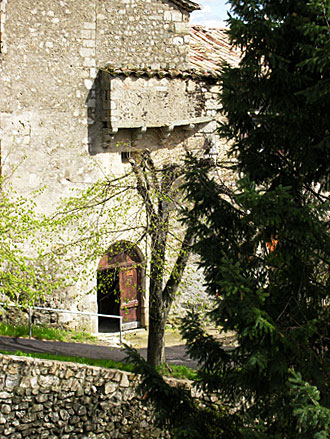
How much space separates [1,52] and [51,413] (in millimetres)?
7015

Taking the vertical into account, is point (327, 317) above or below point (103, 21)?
below

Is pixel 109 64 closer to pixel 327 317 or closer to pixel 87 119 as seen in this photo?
pixel 87 119

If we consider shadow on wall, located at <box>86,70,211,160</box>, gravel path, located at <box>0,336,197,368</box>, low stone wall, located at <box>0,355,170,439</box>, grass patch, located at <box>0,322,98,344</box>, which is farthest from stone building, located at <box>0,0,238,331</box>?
low stone wall, located at <box>0,355,170,439</box>

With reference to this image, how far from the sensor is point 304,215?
6297mm

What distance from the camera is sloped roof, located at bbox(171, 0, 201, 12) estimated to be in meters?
14.9

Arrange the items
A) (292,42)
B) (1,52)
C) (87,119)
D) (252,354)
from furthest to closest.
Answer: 1. (87,119)
2. (1,52)
3. (292,42)
4. (252,354)

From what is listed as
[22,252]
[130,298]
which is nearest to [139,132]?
[22,252]

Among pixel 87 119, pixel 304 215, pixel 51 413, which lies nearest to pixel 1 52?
pixel 87 119

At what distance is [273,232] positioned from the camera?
6.76 m

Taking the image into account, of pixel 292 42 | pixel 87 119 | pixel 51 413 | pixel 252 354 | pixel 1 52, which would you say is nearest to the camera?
pixel 252 354

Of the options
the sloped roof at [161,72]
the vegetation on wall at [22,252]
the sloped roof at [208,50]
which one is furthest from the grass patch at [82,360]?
the sloped roof at [208,50]

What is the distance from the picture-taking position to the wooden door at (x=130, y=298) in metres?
15.5

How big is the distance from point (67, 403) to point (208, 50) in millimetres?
9505

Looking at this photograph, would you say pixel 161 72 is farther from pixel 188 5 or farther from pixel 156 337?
pixel 156 337
